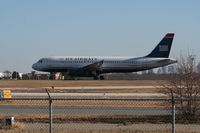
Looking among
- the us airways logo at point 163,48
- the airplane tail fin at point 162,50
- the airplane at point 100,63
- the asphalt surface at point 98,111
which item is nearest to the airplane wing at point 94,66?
the airplane at point 100,63

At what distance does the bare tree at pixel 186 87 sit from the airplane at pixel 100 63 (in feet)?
156

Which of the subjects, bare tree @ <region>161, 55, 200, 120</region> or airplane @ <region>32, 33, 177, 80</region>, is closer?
bare tree @ <region>161, 55, 200, 120</region>

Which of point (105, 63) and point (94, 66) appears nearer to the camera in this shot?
point (94, 66)

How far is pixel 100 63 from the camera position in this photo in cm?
6212

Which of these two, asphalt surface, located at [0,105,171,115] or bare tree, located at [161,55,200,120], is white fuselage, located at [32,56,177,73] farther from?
bare tree, located at [161,55,200,120]

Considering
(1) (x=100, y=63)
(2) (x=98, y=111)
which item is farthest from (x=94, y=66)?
(2) (x=98, y=111)

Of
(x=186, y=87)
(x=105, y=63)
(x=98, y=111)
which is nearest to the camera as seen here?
(x=186, y=87)

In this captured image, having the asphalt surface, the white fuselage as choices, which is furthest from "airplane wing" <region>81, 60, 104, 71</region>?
the asphalt surface

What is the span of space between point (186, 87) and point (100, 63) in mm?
48825

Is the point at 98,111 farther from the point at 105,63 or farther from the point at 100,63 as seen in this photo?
the point at 105,63

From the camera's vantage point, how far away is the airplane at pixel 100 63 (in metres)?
62.3

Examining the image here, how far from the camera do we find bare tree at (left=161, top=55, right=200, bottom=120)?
42.5 feet

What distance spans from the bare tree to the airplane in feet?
156

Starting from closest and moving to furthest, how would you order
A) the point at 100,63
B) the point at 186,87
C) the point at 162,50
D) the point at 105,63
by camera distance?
the point at 186,87 < the point at 100,63 < the point at 105,63 < the point at 162,50
